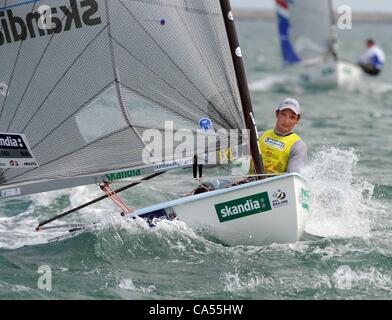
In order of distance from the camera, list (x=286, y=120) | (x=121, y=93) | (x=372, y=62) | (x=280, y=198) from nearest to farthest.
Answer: (x=280, y=198) → (x=121, y=93) → (x=286, y=120) → (x=372, y=62)

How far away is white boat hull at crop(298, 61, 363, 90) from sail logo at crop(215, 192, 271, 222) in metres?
13.8

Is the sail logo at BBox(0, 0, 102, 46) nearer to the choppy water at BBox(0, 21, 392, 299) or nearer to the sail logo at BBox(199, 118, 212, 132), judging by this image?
the sail logo at BBox(199, 118, 212, 132)

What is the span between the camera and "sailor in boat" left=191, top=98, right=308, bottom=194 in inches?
256

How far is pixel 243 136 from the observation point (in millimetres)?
6258

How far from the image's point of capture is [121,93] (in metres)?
6.28

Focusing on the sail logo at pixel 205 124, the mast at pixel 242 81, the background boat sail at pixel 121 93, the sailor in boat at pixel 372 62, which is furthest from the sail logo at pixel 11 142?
the sailor in boat at pixel 372 62

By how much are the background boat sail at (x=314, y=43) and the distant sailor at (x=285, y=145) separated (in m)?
13.1

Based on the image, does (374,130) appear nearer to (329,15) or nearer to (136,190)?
(136,190)

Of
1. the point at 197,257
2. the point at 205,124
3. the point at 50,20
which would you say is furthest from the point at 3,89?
the point at 197,257

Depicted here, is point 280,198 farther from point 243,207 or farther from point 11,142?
point 11,142

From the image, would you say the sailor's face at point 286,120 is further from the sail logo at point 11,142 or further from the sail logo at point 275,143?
the sail logo at point 11,142

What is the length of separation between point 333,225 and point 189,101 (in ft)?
5.33

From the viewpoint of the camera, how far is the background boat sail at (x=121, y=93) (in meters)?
6.15

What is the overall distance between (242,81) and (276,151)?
724 millimetres
